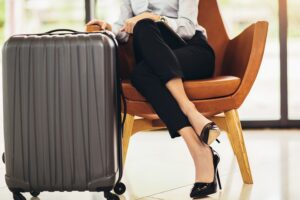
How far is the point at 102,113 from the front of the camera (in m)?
1.63

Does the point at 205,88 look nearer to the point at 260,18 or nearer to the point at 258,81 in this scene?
the point at 260,18

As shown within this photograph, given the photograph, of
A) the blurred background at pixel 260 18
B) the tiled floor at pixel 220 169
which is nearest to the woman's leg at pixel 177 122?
the tiled floor at pixel 220 169

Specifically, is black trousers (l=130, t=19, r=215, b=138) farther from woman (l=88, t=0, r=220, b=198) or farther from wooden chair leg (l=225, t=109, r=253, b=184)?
wooden chair leg (l=225, t=109, r=253, b=184)

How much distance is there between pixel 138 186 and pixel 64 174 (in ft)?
1.67

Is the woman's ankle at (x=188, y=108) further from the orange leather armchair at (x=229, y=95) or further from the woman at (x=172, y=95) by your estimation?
the orange leather armchair at (x=229, y=95)

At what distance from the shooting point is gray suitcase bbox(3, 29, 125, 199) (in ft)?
5.32

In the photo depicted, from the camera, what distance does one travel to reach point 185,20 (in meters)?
2.17

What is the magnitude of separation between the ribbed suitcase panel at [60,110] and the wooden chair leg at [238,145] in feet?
2.09

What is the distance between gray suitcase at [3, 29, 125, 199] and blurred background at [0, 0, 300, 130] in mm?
2134

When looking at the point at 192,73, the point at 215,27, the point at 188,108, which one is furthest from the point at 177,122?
the point at 215,27

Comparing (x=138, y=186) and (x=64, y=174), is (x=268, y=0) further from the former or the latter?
(x=64, y=174)

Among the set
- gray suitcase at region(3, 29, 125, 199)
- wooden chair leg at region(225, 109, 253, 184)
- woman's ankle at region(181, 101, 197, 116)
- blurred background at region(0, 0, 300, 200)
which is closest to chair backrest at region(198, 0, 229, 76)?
blurred background at region(0, 0, 300, 200)

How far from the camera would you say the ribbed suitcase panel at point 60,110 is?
1.62m

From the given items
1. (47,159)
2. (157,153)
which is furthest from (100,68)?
(157,153)
